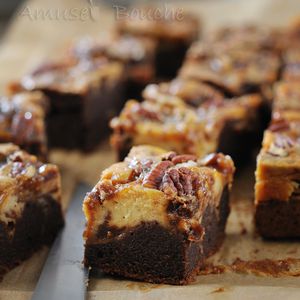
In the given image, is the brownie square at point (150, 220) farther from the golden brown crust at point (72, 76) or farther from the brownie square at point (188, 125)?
the golden brown crust at point (72, 76)

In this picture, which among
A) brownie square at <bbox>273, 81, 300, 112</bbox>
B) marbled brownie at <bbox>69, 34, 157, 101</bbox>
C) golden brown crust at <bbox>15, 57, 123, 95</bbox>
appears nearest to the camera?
brownie square at <bbox>273, 81, 300, 112</bbox>

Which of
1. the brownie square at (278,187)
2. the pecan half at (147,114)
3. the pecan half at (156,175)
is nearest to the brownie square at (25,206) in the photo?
the pecan half at (156,175)

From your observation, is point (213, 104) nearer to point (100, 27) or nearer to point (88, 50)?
point (88, 50)

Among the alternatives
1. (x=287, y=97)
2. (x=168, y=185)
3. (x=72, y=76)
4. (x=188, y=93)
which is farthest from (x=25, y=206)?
(x=287, y=97)

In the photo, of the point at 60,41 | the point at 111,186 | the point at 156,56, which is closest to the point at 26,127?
the point at 111,186

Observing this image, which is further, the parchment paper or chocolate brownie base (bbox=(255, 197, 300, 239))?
chocolate brownie base (bbox=(255, 197, 300, 239))

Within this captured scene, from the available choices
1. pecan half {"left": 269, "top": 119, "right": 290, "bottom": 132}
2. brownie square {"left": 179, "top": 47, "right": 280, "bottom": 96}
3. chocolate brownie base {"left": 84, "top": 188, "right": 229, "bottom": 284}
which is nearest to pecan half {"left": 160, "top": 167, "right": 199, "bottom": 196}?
chocolate brownie base {"left": 84, "top": 188, "right": 229, "bottom": 284}

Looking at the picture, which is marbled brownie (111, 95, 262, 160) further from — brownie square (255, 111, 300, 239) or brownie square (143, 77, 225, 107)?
brownie square (255, 111, 300, 239)
